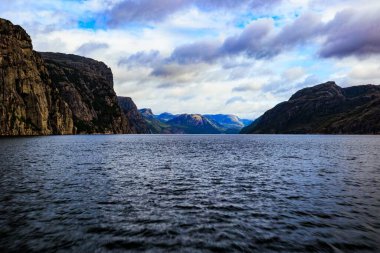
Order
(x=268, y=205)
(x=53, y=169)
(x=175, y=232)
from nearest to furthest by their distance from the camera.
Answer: (x=175, y=232)
(x=268, y=205)
(x=53, y=169)

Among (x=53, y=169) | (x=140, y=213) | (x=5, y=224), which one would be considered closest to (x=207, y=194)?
(x=140, y=213)

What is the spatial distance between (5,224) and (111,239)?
30.8ft

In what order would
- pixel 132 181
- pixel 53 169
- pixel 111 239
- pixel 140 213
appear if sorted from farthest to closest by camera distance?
pixel 53 169, pixel 132 181, pixel 140 213, pixel 111 239

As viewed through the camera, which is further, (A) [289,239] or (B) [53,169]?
(B) [53,169]

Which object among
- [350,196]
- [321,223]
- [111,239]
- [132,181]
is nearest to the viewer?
[111,239]

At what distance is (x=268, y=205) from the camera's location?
31.1 meters

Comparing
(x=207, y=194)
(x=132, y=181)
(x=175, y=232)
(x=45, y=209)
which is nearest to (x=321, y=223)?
(x=175, y=232)

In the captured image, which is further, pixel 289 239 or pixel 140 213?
pixel 140 213

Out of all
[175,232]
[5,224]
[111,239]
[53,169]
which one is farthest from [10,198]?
[53,169]

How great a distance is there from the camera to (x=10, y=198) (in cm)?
3238

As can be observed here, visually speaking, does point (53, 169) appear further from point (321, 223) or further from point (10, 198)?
point (321, 223)

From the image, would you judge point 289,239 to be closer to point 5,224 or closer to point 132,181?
point 5,224

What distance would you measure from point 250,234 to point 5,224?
61.9 ft

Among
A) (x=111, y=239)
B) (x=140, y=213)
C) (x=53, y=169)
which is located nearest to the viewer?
(x=111, y=239)
